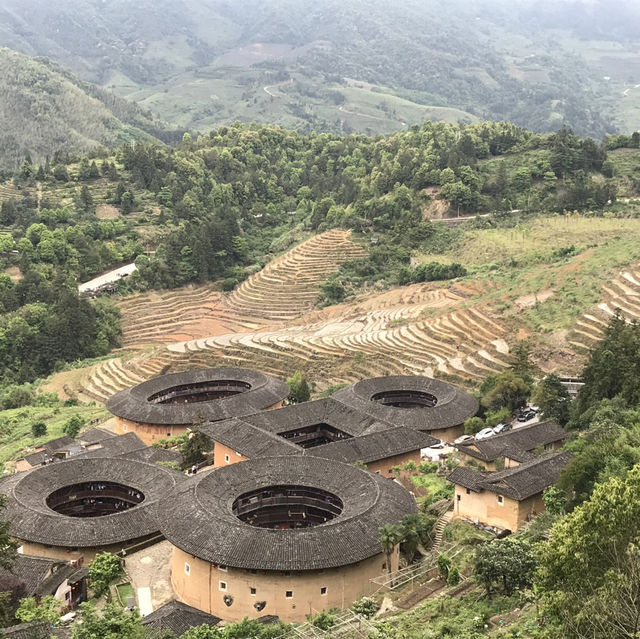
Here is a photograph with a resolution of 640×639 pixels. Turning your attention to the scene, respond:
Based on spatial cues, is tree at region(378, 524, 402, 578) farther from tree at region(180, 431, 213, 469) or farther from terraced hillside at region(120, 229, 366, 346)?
terraced hillside at region(120, 229, 366, 346)

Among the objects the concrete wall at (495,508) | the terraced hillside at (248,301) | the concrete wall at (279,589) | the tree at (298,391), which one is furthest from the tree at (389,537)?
the terraced hillside at (248,301)

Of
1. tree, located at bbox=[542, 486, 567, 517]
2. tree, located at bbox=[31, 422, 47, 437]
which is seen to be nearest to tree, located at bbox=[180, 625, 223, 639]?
tree, located at bbox=[542, 486, 567, 517]

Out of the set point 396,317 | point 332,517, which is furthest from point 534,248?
point 332,517

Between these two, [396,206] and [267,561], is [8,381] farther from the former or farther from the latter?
[267,561]

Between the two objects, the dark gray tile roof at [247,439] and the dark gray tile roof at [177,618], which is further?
the dark gray tile roof at [247,439]

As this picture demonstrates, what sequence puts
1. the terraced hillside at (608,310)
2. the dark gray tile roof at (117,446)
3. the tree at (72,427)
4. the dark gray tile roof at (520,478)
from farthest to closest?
the tree at (72,427) < the terraced hillside at (608,310) < the dark gray tile roof at (117,446) < the dark gray tile roof at (520,478)

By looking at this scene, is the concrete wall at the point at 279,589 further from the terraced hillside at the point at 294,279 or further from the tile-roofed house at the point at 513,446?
the terraced hillside at the point at 294,279

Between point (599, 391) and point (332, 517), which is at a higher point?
point (599, 391)
